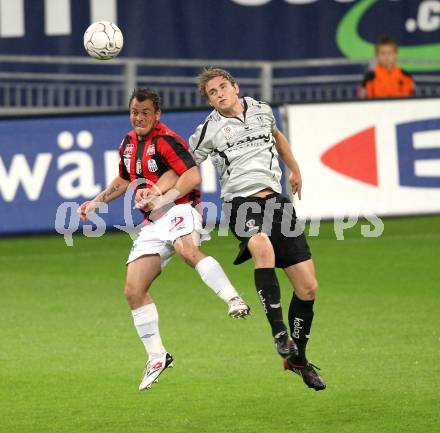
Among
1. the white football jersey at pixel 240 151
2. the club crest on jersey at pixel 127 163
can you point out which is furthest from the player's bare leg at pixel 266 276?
the club crest on jersey at pixel 127 163

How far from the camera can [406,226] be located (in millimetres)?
19281

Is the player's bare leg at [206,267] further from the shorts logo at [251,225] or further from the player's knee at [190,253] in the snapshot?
the shorts logo at [251,225]

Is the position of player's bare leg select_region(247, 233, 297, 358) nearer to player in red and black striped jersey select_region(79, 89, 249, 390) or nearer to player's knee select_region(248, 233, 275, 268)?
player's knee select_region(248, 233, 275, 268)

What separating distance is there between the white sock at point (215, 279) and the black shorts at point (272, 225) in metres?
0.26

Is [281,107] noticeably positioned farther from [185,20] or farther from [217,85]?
[217,85]

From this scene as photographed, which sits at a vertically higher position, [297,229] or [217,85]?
[217,85]

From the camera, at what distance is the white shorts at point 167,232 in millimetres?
10016

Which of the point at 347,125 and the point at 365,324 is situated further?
the point at 347,125

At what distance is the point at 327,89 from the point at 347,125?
186 inches

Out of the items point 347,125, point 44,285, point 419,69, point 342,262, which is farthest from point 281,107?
point 419,69

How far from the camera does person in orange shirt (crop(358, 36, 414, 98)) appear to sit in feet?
63.2

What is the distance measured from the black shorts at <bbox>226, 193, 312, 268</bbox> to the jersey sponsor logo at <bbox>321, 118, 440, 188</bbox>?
772 centimetres

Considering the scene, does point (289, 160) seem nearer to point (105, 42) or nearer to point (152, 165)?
point (152, 165)

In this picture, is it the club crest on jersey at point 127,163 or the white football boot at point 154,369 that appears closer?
the white football boot at point 154,369
